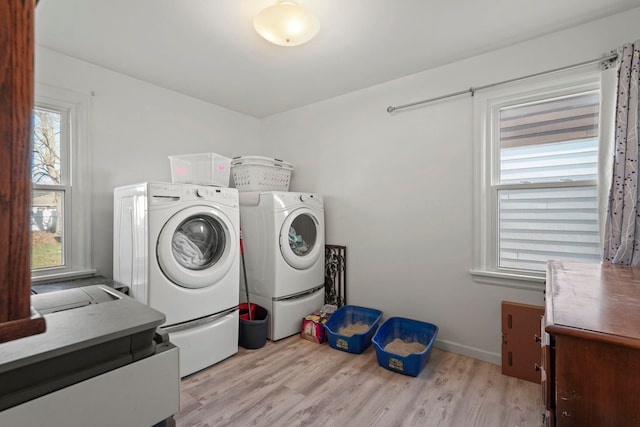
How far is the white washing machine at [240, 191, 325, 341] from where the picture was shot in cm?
265

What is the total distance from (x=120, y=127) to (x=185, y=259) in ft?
4.31

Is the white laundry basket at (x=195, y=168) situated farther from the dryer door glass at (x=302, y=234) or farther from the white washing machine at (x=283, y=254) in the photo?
the dryer door glass at (x=302, y=234)

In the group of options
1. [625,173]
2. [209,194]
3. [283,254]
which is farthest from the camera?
[283,254]

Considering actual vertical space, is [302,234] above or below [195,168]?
below

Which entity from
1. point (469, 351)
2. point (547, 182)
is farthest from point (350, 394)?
point (547, 182)

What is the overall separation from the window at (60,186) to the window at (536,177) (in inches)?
119

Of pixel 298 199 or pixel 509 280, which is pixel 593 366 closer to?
pixel 509 280

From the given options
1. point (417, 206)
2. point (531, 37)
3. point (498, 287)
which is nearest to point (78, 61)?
point (417, 206)

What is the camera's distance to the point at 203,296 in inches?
85.3

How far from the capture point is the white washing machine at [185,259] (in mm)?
1954

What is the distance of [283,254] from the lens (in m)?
2.68

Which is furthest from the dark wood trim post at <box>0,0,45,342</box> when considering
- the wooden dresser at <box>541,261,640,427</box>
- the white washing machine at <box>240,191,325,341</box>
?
the white washing machine at <box>240,191,325,341</box>

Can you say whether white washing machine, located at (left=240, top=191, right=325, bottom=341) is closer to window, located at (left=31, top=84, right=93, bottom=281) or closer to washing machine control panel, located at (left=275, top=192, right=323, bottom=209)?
washing machine control panel, located at (left=275, top=192, right=323, bottom=209)

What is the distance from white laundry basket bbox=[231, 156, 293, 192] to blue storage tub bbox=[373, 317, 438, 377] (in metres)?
1.68
